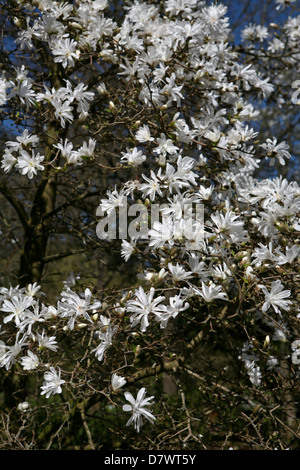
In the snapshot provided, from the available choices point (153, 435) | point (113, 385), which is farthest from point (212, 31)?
point (153, 435)

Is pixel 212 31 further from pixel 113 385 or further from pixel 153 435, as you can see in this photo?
pixel 153 435

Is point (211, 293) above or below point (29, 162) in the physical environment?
below

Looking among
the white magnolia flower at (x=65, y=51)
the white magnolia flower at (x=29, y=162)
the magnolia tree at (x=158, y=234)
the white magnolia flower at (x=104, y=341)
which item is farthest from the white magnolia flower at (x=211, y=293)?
the white magnolia flower at (x=65, y=51)

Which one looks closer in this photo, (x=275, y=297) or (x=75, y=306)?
(x=275, y=297)

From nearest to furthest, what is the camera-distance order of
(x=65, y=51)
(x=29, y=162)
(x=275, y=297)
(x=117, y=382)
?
(x=275, y=297) → (x=117, y=382) → (x=29, y=162) → (x=65, y=51)

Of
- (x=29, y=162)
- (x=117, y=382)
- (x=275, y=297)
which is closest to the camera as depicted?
(x=275, y=297)

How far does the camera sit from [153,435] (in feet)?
8.95

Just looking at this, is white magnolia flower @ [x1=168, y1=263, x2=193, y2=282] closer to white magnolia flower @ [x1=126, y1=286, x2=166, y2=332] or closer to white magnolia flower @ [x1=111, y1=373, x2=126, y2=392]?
white magnolia flower @ [x1=126, y1=286, x2=166, y2=332]

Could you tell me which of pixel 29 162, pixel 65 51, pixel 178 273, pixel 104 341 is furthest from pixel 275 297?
pixel 65 51

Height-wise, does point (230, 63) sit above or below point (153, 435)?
above

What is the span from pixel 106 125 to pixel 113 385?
55.1 inches

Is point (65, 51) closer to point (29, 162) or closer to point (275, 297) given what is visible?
point (29, 162)

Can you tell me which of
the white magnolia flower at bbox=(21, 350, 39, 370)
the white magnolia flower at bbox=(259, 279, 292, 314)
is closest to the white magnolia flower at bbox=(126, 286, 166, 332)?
the white magnolia flower at bbox=(259, 279, 292, 314)
